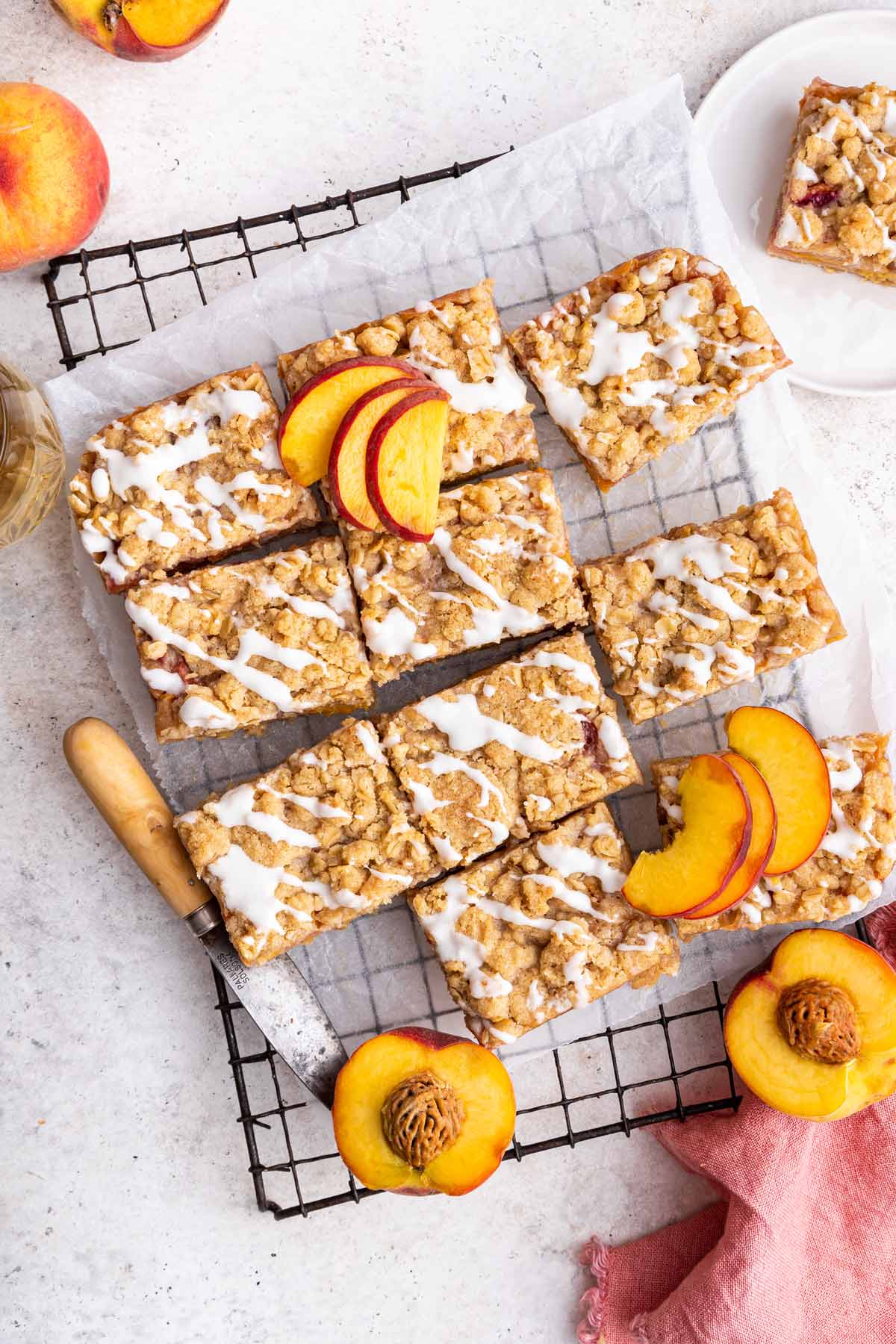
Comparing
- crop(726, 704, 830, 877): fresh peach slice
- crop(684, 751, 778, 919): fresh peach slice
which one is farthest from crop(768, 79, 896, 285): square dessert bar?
crop(684, 751, 778, 919): fresh peach slice

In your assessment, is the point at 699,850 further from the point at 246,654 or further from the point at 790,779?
the point at 246,654

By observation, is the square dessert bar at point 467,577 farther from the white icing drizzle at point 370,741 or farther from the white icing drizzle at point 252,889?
the white icing drizzle at point 252,889

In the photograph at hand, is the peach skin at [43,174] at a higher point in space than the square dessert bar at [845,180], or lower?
higher

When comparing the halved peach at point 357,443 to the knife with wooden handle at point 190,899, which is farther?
the knife with wooden handle at point 190,899

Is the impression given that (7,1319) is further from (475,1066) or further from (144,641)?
(144,641)

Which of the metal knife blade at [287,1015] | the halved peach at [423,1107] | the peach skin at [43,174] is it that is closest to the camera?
the halved peach at [423,1107]

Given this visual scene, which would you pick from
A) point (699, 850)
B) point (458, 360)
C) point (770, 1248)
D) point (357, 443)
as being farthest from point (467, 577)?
point (770, 1248)

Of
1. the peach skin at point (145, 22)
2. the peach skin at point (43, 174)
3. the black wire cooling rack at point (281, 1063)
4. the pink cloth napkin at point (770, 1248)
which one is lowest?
the pink cloth napkin at point (770, 1248)

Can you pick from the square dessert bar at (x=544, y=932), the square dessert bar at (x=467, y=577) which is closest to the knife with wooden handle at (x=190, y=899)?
the square dessert bar at (x=544, y=932)

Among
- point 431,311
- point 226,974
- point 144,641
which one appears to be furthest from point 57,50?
point 226,974
